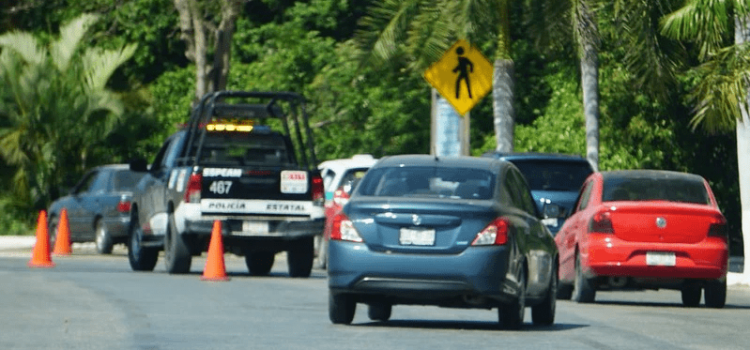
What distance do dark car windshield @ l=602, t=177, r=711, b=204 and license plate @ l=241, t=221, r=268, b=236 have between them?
514 centimetres

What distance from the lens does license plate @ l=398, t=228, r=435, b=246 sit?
15.7m

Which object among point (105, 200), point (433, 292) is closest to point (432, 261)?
point (433, 292)

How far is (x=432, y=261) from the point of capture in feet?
51.3

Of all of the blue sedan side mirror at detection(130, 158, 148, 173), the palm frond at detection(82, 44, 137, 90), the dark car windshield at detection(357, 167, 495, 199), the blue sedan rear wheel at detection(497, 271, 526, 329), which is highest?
the palm frond at detection(82, 44, 137, 90)

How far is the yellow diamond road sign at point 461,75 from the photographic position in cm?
2869

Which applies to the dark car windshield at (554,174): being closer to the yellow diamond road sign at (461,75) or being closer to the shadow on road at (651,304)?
the shadow on road at (651,304)

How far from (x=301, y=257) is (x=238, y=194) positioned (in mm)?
1347

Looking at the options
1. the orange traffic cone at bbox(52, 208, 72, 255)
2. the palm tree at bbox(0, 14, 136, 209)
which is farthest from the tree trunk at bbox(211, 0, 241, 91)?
the orange traffic cone at bbox(52, 208, 72, 255)

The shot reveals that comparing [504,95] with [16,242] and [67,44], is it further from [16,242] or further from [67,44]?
[67,44]

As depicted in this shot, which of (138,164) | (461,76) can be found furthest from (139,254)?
(461,76)

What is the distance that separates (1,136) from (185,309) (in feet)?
77.2

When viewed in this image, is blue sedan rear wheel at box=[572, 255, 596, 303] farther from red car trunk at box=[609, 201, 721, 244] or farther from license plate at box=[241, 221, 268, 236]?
license plate at box=[241, 221, 268, 236]

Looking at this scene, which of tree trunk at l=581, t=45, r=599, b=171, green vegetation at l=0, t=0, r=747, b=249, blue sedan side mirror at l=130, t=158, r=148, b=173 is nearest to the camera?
blue sedan side mirror at l=130, t=158, r=148, b=173

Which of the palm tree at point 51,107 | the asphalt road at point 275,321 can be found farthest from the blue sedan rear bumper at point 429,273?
the palm tree at point 51,107
